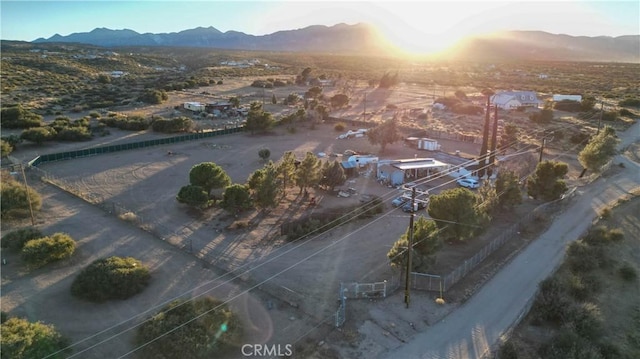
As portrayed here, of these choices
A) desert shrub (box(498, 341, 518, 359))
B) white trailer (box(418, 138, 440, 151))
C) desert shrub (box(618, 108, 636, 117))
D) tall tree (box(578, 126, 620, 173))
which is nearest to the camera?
desert shrub (box(498, 341, 518, 359))

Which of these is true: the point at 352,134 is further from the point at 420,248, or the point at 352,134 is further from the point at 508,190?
the point at 420,248

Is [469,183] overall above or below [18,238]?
below

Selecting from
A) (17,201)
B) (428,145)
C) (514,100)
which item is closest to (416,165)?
(428,145)

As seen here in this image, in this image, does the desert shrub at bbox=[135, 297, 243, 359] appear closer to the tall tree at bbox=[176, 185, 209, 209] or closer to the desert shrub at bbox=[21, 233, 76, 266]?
the desert shrub at bbox=[21, 233, 76, 266]

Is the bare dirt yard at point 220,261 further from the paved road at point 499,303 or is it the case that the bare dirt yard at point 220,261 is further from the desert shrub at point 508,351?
the desert shrub at point 508,351

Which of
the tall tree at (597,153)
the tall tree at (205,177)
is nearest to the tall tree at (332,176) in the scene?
the tall tree at (205,177)

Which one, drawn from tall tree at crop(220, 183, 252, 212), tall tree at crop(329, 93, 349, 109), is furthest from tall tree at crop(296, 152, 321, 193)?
tall tree at crop(329, 93, 349, 109)

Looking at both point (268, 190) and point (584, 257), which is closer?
point (584, 257)
